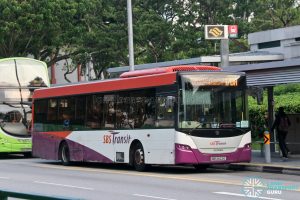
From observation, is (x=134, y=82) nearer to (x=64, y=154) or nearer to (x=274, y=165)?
(x=274, y=165)

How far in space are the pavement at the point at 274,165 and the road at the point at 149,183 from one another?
432 mm

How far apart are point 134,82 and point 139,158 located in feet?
7.45

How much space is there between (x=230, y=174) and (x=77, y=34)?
27683 millimetres

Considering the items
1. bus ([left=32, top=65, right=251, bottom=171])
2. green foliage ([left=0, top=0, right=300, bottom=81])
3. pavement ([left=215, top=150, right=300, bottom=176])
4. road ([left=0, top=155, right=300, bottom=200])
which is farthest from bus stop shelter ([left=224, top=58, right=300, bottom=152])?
green foliage ([left=0, top=0, right=300, bottom=81])

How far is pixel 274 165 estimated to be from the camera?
768 inches

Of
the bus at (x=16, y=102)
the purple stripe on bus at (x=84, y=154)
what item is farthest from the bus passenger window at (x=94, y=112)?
the bus at (x=16, y=102)

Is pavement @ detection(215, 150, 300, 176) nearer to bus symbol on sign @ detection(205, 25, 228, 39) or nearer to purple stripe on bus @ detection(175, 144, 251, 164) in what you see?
purple stripe on bus @ detection(175, 144, 251, 164)

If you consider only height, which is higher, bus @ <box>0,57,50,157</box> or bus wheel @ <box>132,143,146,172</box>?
bus @ <box>0,57,50,157</box>

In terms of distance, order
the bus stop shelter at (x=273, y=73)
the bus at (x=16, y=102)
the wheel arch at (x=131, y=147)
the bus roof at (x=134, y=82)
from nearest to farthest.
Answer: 1. the bus roof at (x=134, y=82)
2. the bus stop shelter at (x=273, y=73)
3. the wheel arch at (x=131, y=147)
4. the bus at (x=16, y=102)

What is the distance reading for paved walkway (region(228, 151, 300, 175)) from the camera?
18.6m

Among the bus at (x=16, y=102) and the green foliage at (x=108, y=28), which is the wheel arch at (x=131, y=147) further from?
the green foliage at (x=108, y=28)

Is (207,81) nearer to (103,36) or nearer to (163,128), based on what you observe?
(163,128)

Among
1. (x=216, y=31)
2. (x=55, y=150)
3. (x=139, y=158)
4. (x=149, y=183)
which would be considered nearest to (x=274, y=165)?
(x=139, y=158)

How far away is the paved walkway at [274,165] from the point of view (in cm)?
1859
